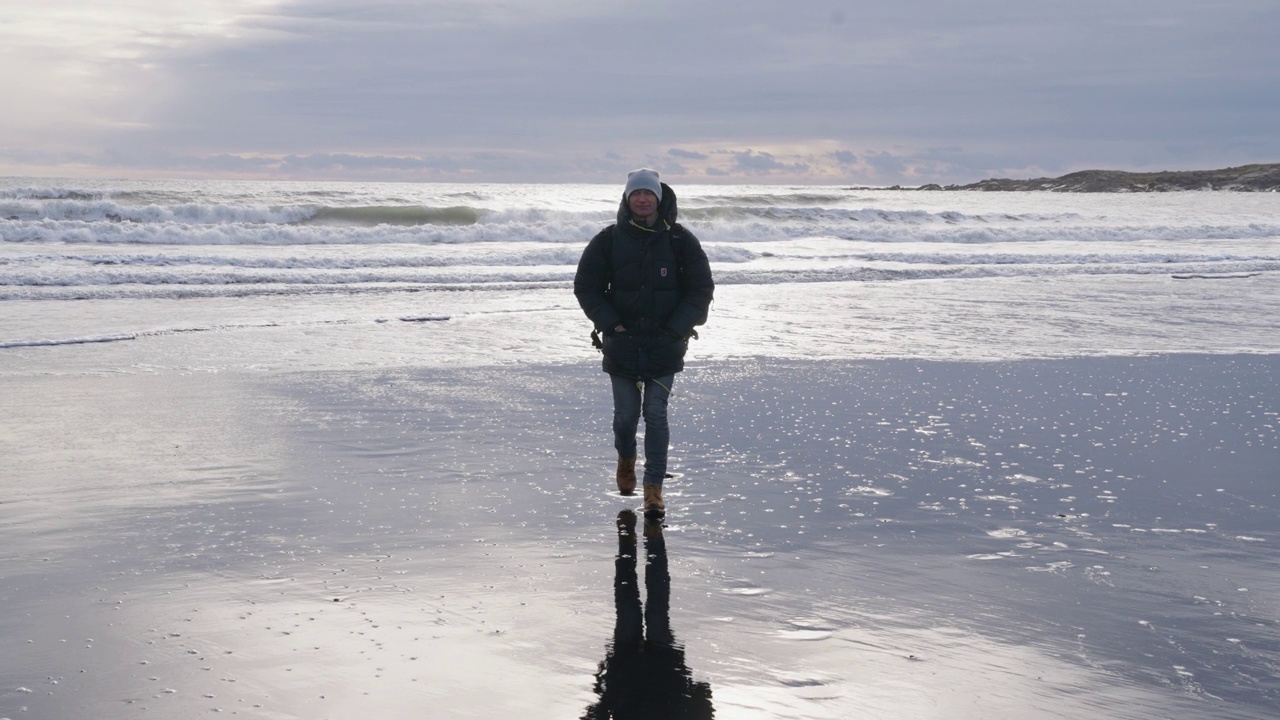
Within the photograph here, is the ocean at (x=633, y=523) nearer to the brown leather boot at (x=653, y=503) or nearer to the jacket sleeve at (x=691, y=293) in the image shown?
the brown leather boot at (x=653, y=503)

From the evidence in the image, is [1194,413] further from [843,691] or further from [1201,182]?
[1201,182]

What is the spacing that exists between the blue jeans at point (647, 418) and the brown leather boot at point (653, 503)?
0.03 meters

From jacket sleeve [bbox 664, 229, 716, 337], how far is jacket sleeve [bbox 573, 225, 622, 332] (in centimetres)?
33

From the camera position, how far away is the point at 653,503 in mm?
6148

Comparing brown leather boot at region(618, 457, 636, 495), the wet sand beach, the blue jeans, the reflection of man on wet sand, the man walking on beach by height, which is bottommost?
the reflection of man on wet sand

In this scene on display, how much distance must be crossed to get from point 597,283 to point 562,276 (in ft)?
54.4

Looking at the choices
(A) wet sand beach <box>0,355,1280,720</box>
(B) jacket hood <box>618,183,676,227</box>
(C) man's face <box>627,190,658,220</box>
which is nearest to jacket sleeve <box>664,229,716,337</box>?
(B) jacket hood <box>618,183,676,227</box>

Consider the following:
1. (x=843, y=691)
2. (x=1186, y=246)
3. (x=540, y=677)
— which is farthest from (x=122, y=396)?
(x=1186, y=246)

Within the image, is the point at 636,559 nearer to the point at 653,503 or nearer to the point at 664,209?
the point at 653,503

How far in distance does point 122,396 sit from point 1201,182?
118232 millimetres

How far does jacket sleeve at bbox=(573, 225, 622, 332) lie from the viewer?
6.27 metres

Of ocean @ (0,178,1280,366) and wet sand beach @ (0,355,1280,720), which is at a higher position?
ocean @ (0,178,1280,366)

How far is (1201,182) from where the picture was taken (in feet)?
363

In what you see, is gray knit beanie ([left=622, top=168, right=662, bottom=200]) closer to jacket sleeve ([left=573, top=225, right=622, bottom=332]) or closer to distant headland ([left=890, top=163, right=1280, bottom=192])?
jacket sleeve ([left=573, top=225, right=622, bottom=332])
